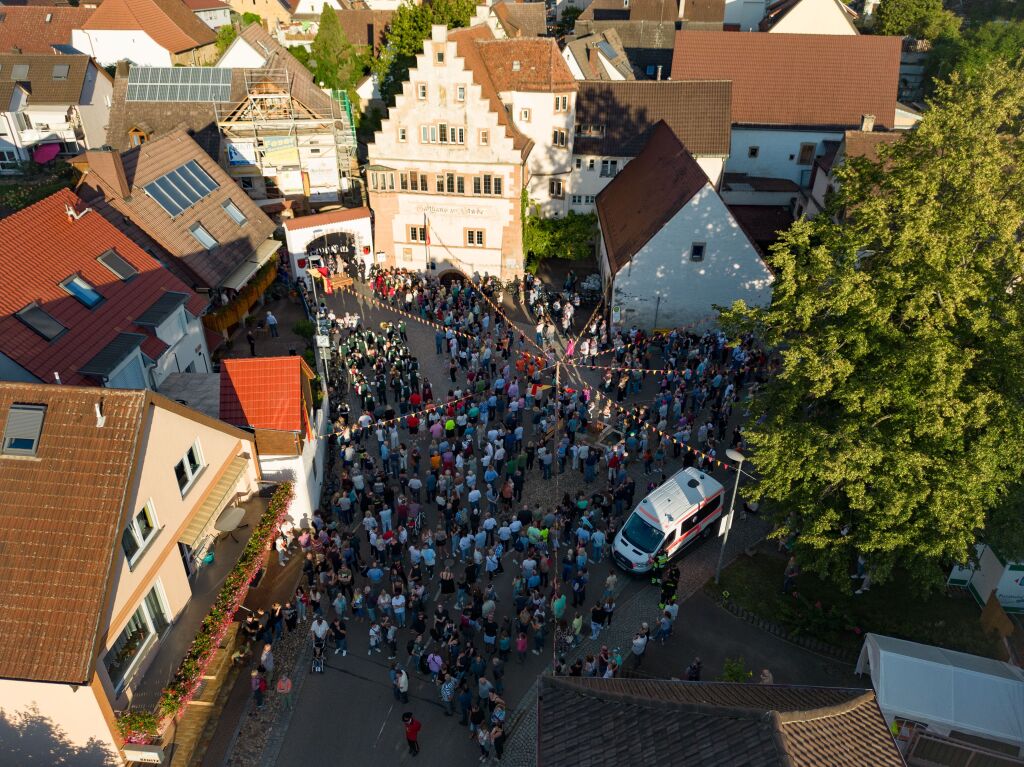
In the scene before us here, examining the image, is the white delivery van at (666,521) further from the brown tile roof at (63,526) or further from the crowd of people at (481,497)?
the brown tile roof at (63,526)

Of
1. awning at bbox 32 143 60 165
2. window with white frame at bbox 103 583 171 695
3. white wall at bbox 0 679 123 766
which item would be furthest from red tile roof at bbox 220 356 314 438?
awning at bbox 32 143 60 165

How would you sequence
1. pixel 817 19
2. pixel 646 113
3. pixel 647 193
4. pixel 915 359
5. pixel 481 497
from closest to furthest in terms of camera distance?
pixel 915 359 → pixel 481 497 → pixel 647 193 → pixel 646 113 → pixel 817 19

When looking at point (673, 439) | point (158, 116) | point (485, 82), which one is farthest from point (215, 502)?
point (158, 116)

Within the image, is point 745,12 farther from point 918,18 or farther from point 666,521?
point 666,521

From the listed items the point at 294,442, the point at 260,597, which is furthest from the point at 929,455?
the point at 260,597

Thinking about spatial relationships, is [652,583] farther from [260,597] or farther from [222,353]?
[222,353]

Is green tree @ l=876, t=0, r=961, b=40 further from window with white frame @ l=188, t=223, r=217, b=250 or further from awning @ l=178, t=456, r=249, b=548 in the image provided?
awning @ l=178, t=456, r=249, b=548
